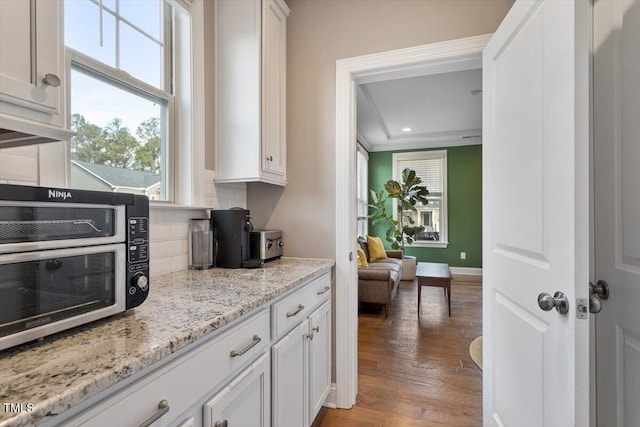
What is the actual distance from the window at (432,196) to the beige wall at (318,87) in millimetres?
4560

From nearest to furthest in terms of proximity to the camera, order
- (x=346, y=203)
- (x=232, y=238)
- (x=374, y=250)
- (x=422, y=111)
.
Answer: (x=232, y=238) < (x=346, y=203) < (x=422, y=111) < (x=374, y=250)

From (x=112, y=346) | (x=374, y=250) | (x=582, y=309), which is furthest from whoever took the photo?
(x=374, y=250)

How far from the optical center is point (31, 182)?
3.34ft

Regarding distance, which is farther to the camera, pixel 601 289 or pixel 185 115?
pixel 185 115

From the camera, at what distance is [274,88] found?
193 centimetres

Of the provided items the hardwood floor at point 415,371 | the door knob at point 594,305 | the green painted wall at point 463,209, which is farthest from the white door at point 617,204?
the green painted wall at point 463,209

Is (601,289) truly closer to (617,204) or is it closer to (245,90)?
(617,204)

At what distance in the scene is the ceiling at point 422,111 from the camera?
3.50m

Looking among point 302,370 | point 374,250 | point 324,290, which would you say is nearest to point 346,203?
point 324,290

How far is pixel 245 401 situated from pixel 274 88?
66.5 inches

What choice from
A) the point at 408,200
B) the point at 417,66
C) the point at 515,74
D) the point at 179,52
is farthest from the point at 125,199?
the point at 408,200

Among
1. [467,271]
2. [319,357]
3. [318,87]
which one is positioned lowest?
[467,271]

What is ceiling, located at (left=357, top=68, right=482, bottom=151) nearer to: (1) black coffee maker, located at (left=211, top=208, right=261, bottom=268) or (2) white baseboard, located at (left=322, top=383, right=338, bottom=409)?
(1) black coffee maker, located at (left=211, top=208, right=261, bottom=268)

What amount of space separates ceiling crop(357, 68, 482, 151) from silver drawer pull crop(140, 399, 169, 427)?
3332 mm
